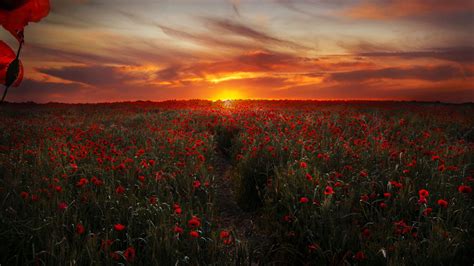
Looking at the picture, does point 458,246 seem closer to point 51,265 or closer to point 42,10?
point 51,265

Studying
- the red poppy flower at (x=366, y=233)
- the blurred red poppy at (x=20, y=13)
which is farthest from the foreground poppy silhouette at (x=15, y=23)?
the red poppy flower at (x=366, y=233)

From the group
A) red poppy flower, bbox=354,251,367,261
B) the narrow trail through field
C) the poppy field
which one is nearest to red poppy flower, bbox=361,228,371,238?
the poppy field

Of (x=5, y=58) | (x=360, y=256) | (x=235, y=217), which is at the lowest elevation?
(x=235, y=217)

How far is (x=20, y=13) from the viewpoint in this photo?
0.58 metres

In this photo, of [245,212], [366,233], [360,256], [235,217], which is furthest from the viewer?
[245,212]

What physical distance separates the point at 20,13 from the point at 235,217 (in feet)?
18.1

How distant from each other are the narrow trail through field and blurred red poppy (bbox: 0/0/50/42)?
355 centimetres

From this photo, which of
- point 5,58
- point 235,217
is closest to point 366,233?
point 235,217

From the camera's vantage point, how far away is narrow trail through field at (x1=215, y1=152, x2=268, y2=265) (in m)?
4.67

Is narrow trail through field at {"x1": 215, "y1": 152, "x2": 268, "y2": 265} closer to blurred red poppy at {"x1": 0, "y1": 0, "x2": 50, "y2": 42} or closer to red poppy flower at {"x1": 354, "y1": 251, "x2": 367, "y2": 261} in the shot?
red poppy flower at {"x1": 354, "y1": 251, "x2": 367, "y2": 261}

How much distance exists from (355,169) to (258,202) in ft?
5.39

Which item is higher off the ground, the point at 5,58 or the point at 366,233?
the point at 5,58

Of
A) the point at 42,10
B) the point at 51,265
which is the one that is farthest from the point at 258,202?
the point at 42,10

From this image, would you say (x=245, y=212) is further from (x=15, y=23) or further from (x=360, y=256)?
(x=15, y=23)
